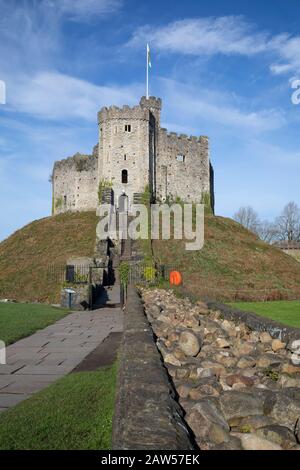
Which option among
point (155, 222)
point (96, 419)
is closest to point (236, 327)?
point (96, 419)

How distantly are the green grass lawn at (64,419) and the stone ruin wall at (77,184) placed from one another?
3925 centimetres

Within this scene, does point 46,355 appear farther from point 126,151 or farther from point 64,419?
point 126,151

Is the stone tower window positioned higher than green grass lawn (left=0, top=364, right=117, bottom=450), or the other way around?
the stone tower window

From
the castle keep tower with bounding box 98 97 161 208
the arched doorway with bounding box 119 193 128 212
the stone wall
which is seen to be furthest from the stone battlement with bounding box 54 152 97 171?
the stone wall

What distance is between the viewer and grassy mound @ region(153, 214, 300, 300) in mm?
27484

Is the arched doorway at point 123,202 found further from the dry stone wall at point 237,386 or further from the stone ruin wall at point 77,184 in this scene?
the dry stone wall at point 237,386

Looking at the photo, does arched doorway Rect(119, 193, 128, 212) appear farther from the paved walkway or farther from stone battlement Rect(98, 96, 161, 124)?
the paved walkway

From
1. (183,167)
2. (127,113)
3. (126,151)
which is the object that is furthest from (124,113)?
(183,167)

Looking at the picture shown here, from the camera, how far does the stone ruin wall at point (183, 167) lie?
1706 inches

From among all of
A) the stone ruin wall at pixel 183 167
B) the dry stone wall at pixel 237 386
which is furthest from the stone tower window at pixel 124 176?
the dry stone wall at pixel 237 386

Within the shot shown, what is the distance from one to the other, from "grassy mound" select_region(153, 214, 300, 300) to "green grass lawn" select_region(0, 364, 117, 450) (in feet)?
60.4

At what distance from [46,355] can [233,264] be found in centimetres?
2546

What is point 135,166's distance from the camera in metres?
40.2

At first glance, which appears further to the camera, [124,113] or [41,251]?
[124,113]
